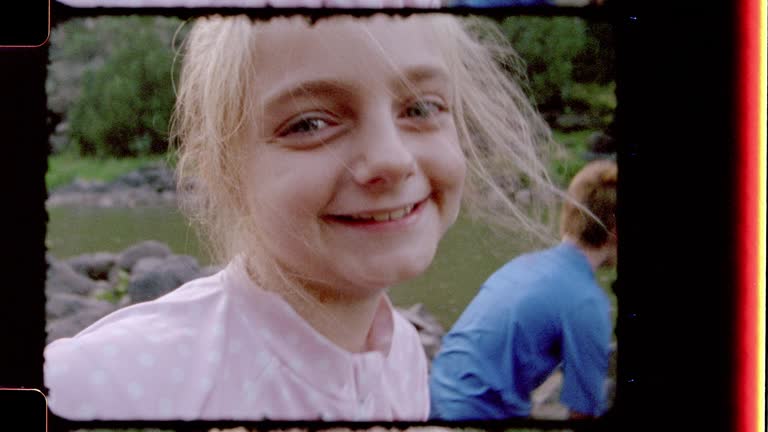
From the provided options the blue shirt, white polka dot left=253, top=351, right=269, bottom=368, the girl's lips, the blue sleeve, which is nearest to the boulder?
white polka dot left=253, top=351, right=269, bottom=368

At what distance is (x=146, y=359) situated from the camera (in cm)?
111

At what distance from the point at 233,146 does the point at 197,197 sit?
0.33 feet

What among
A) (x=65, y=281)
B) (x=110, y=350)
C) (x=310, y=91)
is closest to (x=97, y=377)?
(x=110, y=350)

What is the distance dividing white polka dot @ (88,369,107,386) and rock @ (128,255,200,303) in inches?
4.4

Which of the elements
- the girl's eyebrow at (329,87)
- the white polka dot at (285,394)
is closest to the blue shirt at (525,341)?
the white polka dot at (285,394)

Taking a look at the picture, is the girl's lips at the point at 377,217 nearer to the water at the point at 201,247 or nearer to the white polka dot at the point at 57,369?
the water at the point at 201,247

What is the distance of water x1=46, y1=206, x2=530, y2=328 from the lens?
3.65ft

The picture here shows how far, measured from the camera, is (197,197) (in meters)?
1.11

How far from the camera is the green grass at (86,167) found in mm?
1118

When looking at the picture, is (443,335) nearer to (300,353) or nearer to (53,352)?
(300,353)

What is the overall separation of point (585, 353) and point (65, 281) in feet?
2.58

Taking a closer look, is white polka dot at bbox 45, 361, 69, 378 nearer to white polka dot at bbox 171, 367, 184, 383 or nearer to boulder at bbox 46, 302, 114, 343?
boulder at bbox 46, 302, 114, 343

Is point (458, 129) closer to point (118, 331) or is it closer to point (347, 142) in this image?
point (347, 142)

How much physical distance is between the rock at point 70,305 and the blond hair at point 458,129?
0.60 ft
